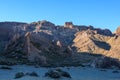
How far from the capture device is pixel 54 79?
43.6m

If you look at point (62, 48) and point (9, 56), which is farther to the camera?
point (62, 48)

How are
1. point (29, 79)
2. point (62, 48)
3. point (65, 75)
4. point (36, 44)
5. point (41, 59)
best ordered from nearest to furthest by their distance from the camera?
point (29, 79) → point (65, 75) → point (41, 59) → point (36, 44) → point (62, 48)

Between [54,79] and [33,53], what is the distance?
9230cm

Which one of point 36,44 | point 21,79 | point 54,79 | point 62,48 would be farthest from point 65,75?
point 62,48

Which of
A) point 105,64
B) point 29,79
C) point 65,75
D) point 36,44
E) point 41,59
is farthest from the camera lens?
point 36,44

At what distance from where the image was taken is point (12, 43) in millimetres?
148875

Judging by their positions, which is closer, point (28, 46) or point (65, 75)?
point (65, 75)

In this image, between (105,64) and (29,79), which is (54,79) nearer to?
(29,79)

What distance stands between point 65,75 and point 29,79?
352 inches

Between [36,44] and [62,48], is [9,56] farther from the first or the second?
[62,48]

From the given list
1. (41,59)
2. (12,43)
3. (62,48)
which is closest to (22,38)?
(12,43)

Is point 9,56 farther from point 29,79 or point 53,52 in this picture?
point 29,79

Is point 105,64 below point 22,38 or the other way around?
below

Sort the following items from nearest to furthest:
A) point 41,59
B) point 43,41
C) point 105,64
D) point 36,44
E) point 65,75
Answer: point 65,75
point 41,59
point 105,64
point 36,44
point 43,41
